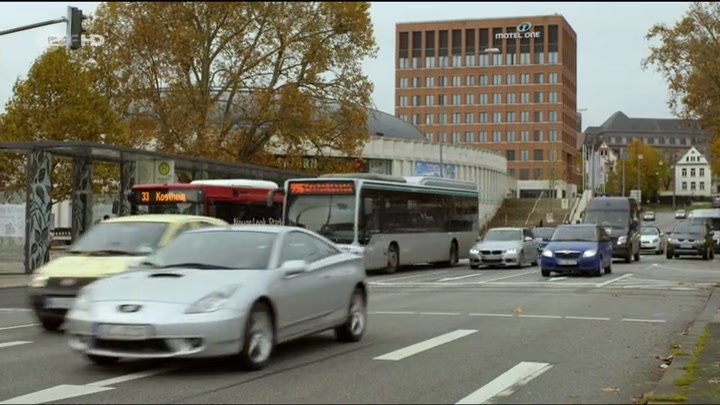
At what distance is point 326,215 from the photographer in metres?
27.0

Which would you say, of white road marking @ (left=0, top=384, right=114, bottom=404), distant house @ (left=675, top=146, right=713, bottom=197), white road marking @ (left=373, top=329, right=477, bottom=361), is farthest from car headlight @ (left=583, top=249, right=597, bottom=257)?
distant house @ (left=675, top=146, right=713, bottom=197)

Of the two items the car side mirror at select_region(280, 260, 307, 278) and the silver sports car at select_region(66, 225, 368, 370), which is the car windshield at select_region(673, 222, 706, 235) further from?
the car side mirror at select_region(280, 260, 307, 278)

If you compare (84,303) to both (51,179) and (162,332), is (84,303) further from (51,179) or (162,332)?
(51,179)

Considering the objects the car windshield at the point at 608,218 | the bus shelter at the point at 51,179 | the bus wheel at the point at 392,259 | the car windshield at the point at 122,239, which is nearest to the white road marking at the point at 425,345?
the car windshield at the point at 122,239

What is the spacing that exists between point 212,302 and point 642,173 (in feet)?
487

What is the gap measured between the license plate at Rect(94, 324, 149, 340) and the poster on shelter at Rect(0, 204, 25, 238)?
2116 centimetres

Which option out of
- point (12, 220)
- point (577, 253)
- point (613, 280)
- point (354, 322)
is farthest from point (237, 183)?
point (354, 322)

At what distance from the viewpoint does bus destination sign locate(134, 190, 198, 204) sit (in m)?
26.2

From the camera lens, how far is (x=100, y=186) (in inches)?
1857

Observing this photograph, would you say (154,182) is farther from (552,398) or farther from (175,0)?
(552,398)

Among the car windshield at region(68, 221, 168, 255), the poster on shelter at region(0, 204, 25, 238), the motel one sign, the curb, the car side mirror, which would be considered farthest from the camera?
the motel one sign

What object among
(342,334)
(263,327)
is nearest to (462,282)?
(342,334)

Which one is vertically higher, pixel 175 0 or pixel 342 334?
pixel 175 0

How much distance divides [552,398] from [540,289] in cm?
1359
